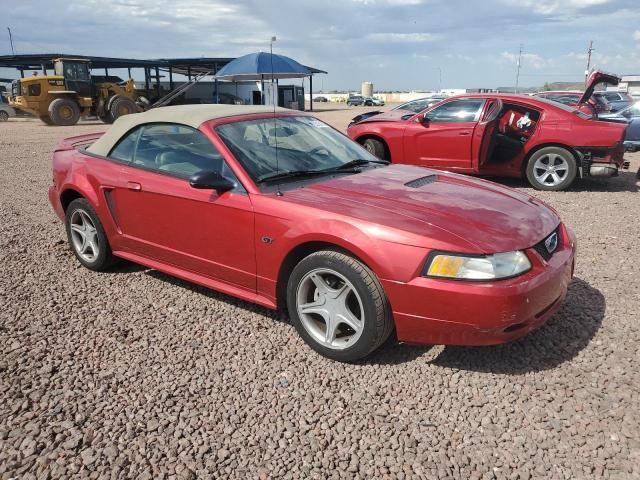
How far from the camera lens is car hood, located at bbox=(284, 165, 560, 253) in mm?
2650

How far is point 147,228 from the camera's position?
149 inches

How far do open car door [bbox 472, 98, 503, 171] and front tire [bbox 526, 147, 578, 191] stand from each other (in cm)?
69

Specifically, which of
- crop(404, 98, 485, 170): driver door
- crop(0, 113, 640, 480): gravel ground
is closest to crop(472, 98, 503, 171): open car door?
crop(404, 98, 485, 170): driver door

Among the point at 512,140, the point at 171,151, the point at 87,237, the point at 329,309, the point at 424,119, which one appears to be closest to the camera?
the point at 329,309

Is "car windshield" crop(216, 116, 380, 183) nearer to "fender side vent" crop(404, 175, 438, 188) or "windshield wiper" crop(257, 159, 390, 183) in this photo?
"windshield wiper" crop(257, 159, 390, 183)

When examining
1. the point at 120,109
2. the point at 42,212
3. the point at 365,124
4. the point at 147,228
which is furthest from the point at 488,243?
the point at 120,109

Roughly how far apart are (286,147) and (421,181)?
98cm

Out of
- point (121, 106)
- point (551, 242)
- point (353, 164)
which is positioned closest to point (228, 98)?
point (121, 106)

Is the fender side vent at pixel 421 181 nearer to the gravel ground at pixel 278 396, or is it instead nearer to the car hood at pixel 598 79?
the gravel ground at pixel 278 396

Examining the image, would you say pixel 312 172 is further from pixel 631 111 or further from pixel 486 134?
pixel 631 111

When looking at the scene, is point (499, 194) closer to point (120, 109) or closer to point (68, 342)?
point (68, 342)

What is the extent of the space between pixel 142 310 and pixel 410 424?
2.15 m

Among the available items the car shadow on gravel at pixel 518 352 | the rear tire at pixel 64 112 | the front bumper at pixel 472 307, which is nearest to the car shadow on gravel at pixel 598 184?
the car shadow on gravel at pixel 518 352

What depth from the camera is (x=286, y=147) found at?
3.64 metres
